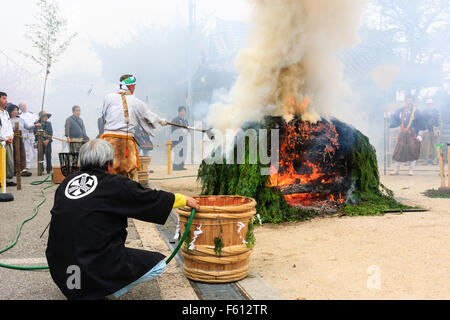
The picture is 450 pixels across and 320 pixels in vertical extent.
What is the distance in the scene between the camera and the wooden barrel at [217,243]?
3547 mm

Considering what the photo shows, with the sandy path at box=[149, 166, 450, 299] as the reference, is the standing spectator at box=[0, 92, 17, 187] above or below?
above

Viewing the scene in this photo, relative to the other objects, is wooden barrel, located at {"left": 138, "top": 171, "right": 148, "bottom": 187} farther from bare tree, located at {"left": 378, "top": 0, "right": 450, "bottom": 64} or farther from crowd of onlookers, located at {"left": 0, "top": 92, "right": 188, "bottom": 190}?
bare tree, located at {"left": 378, "top": 0, "right": 450, "bottom": 64}

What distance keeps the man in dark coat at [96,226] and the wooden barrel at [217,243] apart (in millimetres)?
531

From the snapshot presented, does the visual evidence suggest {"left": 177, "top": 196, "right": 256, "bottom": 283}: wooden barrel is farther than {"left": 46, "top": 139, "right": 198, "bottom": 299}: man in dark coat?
Yes

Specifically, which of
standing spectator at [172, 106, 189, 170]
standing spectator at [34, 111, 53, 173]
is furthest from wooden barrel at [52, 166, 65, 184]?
standing spectator at [172, 106, 189, 170]

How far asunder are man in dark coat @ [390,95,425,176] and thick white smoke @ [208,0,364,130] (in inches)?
263

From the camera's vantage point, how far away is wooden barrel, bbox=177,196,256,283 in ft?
11.6

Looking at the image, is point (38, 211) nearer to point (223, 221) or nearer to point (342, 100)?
point (223, 221)

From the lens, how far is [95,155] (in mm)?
3059

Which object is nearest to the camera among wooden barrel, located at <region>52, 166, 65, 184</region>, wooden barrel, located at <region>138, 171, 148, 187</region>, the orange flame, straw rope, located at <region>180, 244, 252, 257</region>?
straw rope, located at <region>180, 244, 252, 257</region>

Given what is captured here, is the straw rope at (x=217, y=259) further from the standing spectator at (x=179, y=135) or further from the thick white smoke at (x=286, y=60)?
the standing spectator at (x=179, y=135)

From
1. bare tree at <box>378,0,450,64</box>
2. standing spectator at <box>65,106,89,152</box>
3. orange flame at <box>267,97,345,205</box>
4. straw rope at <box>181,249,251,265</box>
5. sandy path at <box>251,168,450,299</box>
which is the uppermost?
bare tree at <box>378,0,450,64</box>

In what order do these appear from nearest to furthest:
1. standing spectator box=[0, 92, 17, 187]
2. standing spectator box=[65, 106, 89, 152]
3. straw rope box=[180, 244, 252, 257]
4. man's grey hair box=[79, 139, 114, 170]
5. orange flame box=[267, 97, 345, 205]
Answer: man's grey hair box=[79, 139, 114, 170] < straw rope box=[180, 244, 252, 257] < orange flame box=[267, 97, 345, 205] < standing spectator box=[0, 92, 17, 187] < standing spectator box=[65, 106, 89, 152]

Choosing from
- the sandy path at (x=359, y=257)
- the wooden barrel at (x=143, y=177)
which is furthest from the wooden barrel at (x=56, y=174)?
the sandy path at (x=359, y=257)
